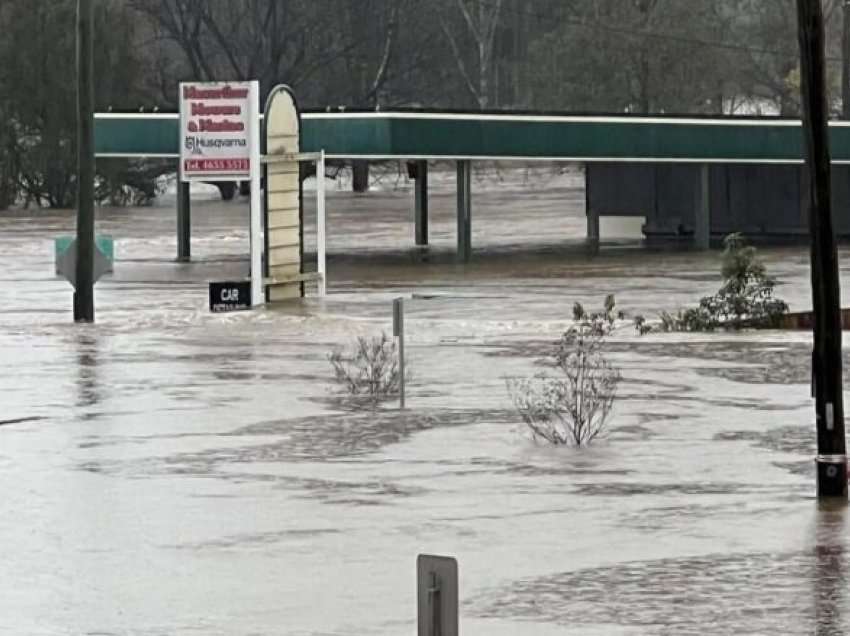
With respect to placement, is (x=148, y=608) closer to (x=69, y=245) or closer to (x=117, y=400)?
(x=117, y=400)

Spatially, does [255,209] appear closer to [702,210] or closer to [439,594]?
[702,210]

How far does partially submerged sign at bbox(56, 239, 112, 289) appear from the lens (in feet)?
110

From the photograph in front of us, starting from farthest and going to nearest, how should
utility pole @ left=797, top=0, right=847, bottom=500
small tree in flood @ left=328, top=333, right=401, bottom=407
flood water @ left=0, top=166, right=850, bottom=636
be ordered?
small tree in flood @ left=328, top=333, right=401, bottom=407
utility pole @ left=797, top=0, right=847, bottom=500
flood water @ left=0, top=166, right=850, bottom=636

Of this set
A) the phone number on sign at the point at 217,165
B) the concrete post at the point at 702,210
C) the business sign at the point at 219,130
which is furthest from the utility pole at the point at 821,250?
the concrete post at the point at 702,210

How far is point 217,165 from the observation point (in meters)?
38.1

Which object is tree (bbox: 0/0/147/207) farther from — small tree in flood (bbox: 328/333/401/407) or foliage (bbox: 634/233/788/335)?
small tree in flood (bbox: 328/333/401/407)

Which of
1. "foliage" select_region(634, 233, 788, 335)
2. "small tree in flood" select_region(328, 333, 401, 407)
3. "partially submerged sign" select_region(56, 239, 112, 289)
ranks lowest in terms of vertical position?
"small tree in flood" select_region(328, 333, 401, 407)

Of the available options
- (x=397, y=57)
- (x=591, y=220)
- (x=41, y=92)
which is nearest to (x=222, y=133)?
(x=591, y=220)

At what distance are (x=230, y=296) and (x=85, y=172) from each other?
160 inches

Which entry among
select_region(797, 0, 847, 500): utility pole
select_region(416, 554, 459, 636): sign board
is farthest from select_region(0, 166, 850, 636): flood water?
select_region(416, 554, 459, 636): sign board

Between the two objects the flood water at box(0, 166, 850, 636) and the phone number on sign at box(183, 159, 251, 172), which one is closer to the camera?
the flood water at box(0, 166, 850, 636)

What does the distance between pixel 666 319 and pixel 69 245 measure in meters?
8.92

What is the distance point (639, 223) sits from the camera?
66.2 m

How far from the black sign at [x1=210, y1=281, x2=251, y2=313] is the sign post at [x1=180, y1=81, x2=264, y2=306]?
0.78 metres
